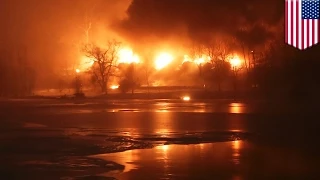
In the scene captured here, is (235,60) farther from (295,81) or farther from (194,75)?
(295,81)

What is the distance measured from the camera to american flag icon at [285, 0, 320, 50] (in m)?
27.1

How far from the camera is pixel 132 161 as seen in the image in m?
18.6

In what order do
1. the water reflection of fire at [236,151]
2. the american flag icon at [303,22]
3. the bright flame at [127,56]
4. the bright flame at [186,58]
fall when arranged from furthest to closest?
1. the bright flame at [127,56]
2. the bright flame at [186,58]
3. the american flag icon at [303,22]
4. the water reflection of fire at [236,151]

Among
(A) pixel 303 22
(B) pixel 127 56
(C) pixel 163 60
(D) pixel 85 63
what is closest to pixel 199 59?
(C) pixel 163 60

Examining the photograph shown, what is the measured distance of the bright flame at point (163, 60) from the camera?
341 ft

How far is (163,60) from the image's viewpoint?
105 m

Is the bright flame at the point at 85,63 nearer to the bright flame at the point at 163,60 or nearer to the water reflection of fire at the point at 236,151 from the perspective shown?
the bright flame at the point at 163,60

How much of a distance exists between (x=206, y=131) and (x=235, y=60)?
207 ft

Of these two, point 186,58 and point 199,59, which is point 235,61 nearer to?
point 199,59

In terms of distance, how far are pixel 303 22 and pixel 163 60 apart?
77277 mm

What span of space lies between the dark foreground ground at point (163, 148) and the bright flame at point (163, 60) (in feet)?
223

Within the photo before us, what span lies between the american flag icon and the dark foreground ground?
4029 mm

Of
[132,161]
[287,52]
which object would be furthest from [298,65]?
[132,161]

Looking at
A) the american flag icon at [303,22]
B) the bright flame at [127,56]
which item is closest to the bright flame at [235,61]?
the bright flame at [127,56]
